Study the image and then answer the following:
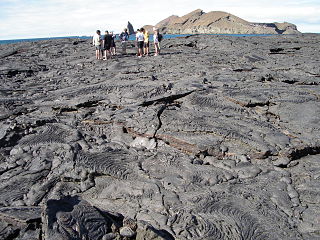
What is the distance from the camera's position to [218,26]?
12188 centimetres

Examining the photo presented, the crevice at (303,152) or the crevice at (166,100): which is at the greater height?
the crevice at (166,100)

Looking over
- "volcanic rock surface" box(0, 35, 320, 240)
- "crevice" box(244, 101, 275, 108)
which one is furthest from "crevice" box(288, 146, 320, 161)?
"crevice" box(244, 101, 275, 108)

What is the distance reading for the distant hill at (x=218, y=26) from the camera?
11875cm

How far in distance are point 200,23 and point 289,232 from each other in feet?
444

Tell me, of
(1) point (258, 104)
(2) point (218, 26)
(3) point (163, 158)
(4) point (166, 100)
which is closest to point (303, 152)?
(1) point (258, 104)

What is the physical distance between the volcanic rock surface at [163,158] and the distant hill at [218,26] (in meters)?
118

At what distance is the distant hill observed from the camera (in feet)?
390

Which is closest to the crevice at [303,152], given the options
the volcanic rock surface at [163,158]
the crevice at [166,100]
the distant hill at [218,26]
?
the volcanic rock surface at [163,158]

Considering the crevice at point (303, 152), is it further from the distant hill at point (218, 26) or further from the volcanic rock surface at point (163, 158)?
the distant hill at point (218, 26)

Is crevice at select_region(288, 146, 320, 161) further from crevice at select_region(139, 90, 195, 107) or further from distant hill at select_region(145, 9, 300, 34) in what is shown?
distant hill at select_region(145, 9, 300, 34)

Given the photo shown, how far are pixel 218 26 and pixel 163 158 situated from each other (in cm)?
12588

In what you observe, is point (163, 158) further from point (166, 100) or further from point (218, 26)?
point (218, 26)

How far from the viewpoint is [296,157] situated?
466cm

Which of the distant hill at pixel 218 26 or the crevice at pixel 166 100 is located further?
the distant hill at pixel 218 26
